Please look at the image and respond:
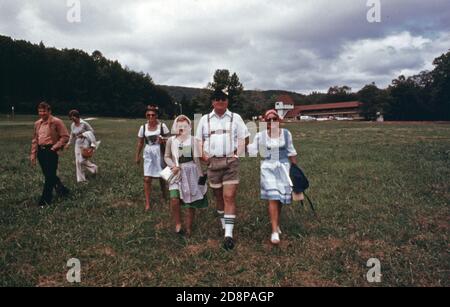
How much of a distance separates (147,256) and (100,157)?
13355 mm

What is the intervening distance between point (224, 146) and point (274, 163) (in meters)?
0.95

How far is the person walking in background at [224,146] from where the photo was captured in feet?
20.4

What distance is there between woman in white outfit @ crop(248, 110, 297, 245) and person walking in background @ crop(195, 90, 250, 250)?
32cm

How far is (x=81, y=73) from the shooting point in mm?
101875

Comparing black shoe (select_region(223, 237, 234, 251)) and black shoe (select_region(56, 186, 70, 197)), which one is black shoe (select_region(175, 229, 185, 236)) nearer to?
black shoe (select_region(223, 237, 234, 251))

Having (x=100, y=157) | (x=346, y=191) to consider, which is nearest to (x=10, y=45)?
(x=100, y=157)

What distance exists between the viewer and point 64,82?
96688mm

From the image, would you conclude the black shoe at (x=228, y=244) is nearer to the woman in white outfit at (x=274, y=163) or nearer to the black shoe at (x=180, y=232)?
the woman in white outfit at (x=274, y=163)
